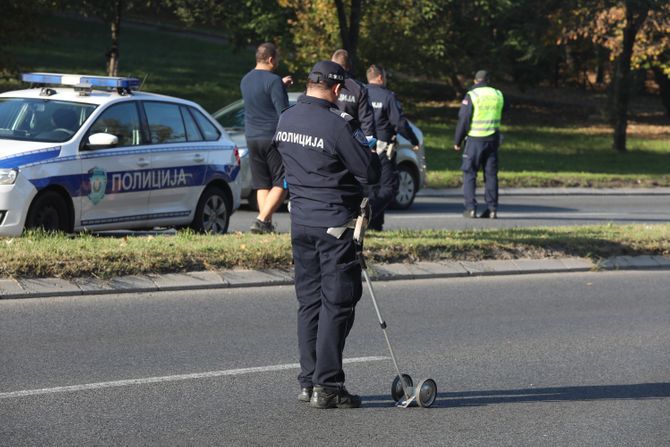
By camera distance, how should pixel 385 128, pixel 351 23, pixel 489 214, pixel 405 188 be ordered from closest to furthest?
pixel 385 128 < pixel 489 214 < pixel 405 188 < pixel 351 23

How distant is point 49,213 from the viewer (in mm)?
11469

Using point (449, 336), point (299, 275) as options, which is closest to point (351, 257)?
point (299, 275)

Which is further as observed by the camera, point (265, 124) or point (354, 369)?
point (265, 124)

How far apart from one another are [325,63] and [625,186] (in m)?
19.2

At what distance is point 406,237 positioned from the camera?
12508 millimetres

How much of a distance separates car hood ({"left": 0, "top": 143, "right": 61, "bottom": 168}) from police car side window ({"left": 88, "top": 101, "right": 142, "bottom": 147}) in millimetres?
644

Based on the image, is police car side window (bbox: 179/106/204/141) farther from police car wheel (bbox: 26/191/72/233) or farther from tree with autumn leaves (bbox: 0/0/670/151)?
tree with autumn leaves (bbox: 0/0/670/151)

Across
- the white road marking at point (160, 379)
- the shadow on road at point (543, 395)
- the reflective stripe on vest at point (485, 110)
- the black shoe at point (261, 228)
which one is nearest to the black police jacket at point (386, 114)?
the black shoe at point (261, 228)

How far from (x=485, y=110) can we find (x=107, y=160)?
6.29m

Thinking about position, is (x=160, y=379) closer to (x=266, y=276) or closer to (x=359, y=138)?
(x=359, y=138)

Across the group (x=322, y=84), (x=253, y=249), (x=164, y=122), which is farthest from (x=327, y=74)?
(x=164, y=122)

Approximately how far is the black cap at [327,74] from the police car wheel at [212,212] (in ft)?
21.5

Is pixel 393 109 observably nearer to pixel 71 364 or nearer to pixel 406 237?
pixel 406 237

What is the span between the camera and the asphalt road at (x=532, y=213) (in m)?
16.3
